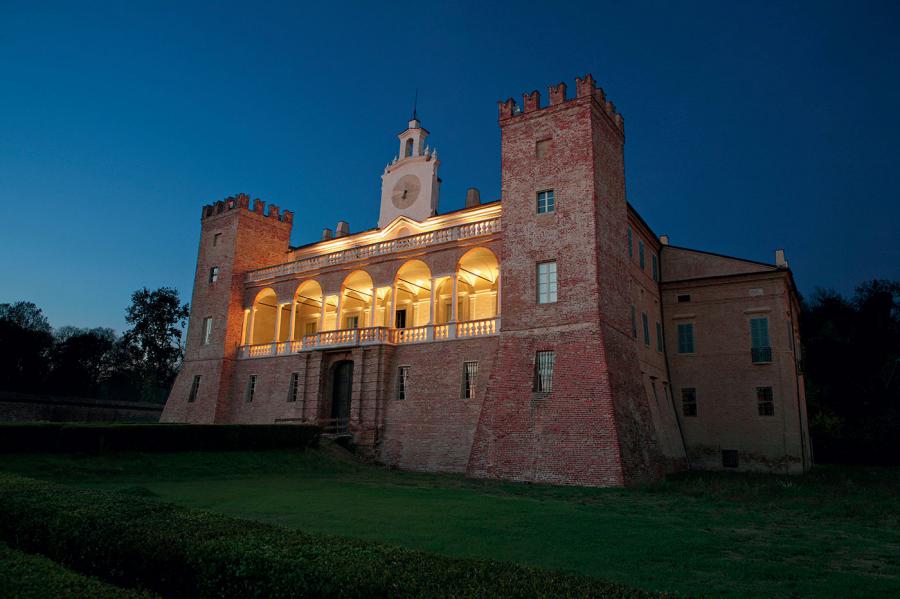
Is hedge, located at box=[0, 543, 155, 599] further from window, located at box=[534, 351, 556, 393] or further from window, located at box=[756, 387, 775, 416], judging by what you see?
window, located at box=[756, 387, 775, 416]

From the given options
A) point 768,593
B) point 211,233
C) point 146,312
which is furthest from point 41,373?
point 768,593

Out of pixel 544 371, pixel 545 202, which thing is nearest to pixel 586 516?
pixel 544 371

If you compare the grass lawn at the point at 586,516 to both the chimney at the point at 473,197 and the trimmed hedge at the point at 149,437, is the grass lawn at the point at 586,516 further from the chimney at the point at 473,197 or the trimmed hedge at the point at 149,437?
the chimney at the point at 473,197

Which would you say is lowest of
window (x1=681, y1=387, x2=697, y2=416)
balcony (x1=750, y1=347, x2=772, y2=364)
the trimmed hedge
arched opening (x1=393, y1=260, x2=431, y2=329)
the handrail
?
the trimmed hedge

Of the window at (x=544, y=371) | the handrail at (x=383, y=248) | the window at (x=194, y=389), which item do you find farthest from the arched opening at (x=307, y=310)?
the window at (x=544, y=371)

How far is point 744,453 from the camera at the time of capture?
26578 millimetres

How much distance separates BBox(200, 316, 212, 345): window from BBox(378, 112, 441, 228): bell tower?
1187 cm

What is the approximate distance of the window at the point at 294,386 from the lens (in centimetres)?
3031

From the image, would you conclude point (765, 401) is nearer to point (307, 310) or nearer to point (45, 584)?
point (307, 310)

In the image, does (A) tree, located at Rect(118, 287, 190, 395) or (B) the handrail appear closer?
(B) the handrail

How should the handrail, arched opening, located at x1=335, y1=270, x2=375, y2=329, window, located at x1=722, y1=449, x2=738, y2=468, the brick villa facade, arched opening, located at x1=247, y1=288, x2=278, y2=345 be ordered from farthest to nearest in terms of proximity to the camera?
arched opening, located at x1=247, y1=288, x2=278, y2=345 < arched opening, located at x1=335, y1=270, x2=375, y2=329 < window, located at x1=722, y1=449, x2=738, y2=468 < the handrail < the brick villa facade

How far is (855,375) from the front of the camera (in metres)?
38.8

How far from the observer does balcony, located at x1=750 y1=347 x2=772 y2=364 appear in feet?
88.5

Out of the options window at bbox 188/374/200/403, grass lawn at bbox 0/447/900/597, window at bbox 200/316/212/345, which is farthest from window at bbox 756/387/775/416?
window at bbox 188/374/200/403
